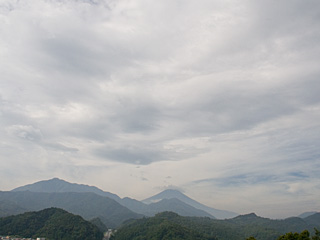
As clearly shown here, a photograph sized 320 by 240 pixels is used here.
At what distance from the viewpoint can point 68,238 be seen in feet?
447

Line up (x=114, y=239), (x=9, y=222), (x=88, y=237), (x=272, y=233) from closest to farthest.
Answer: (x=88, y=237) < (x=9, y=222) < (x=114, y=239) < (x=272, y=233)

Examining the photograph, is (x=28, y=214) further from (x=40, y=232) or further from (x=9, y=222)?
(x=40, y=232)

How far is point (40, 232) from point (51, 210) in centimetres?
2627

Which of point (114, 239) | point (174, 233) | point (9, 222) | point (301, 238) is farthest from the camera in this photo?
point (114, 239)

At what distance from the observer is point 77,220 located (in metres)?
150

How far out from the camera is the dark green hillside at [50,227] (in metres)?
138

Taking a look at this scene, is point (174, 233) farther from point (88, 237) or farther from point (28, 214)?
point (28, 214)

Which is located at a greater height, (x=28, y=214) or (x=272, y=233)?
(x=28, y=214)

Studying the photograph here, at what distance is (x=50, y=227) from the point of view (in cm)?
14375

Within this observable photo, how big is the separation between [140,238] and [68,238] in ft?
130

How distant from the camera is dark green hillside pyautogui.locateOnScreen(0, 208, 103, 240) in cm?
13800

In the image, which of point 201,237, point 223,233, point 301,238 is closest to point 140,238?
point 201,237

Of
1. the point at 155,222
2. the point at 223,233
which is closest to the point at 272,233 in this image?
the point at 223,233

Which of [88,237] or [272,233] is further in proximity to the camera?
[272,233]
